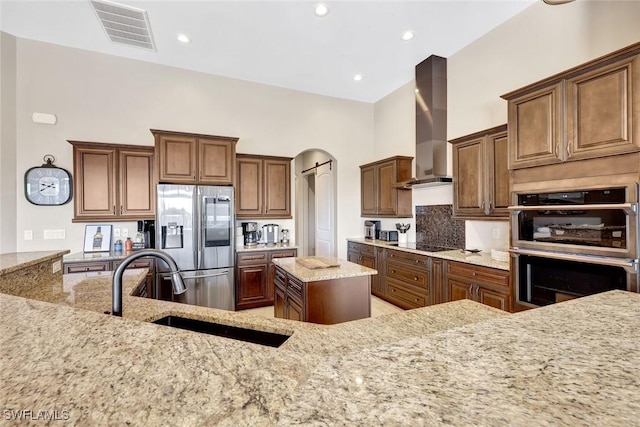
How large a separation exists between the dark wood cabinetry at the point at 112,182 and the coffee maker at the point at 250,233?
4.47 ft

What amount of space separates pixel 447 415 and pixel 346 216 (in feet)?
16.9

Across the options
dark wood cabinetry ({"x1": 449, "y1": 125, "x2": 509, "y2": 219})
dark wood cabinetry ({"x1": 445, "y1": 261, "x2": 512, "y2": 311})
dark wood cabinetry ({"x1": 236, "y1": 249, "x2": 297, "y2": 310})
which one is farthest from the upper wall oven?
dark wood cabinetry ({"x1": 236, "y1": 249, "x2": 297, "y2": 310})

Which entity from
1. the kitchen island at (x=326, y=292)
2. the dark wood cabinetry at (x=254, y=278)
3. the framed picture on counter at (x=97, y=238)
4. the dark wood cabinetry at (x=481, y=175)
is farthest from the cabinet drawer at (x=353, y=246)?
the framed picture on counter at (x=97, y=238)

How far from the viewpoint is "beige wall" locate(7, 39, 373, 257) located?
3.61 meters

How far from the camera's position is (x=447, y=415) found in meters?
0.41

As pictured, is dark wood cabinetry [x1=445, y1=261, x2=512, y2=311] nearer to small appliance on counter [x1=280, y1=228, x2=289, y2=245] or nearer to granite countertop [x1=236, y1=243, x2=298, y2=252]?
granite countertop [x1=236, y1=243, x2=298, y2=252]

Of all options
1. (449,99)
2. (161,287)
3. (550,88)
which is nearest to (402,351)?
(550,88)

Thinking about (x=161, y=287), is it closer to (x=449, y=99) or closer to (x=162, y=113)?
(x=162, y=113)

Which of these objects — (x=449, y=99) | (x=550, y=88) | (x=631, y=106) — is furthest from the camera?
(x=449, y=99)

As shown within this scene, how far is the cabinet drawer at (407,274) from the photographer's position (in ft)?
11.8

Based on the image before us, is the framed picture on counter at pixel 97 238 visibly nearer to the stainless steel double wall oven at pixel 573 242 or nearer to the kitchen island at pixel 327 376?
the kitchen island at pixel 327 376

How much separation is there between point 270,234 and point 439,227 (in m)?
2.77

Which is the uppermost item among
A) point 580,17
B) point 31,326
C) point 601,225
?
point 580,17

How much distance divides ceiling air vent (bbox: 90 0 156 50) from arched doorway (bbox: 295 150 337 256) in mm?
3182
